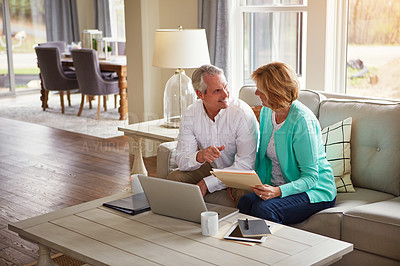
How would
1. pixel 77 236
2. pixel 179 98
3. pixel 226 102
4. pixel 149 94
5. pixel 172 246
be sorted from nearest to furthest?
pixel 172 246 → pixel 77 236 → pixel 226 102 → pixel 179 98 → pixel 149 94

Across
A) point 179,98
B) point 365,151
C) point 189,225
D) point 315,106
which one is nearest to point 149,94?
point 179,98

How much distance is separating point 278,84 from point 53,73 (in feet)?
18.3

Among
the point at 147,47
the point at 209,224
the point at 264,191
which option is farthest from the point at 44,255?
the point at 147,47

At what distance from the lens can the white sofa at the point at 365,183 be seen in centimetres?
249

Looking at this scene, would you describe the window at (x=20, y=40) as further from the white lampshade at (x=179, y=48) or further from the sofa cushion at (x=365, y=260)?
the sofa cushion at (x=365, y=260)

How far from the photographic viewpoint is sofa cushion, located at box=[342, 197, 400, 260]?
245cm

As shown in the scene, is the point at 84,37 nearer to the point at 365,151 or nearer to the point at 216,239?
the point at 365,151

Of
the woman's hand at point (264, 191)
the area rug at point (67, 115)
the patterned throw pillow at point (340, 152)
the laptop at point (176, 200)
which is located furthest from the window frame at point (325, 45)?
the area rug at point (67, 115)

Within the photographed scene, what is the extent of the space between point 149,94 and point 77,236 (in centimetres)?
311

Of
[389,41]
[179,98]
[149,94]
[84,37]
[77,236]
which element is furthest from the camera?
[84,37]

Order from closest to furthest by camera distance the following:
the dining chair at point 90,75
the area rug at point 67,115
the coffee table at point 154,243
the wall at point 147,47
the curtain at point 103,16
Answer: the coffee table at point 154,243 → the wall at point 147,47 → the area rug at point 67,115 → the dining chair at point 90,75 → the curtain at point 103,16

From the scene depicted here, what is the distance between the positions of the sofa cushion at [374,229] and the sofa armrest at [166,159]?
1.13m

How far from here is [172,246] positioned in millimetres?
2123

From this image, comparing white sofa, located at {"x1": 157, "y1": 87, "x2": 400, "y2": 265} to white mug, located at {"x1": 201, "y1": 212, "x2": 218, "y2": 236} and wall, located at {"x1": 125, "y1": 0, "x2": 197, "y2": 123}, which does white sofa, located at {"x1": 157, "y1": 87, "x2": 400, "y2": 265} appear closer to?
white mug, located at {"x1": 201, "y1": 212, "x2": 218, "y2": 236}
